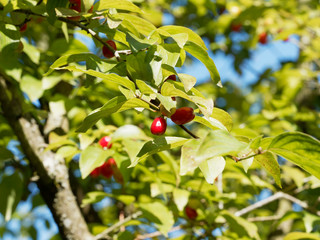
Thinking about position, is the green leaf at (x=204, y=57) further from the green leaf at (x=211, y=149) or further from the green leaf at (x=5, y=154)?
the green leaf at (x=5, y=154)

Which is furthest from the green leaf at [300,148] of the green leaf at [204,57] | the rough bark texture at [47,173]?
the rough bark texture at [47,173]

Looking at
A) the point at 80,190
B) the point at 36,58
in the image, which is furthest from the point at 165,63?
the point at 80,190

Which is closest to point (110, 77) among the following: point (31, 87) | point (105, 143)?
point (105, 143)

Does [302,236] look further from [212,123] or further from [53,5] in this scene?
[53,5]

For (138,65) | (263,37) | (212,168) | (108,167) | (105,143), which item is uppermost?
(138,65)

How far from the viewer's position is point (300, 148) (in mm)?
750

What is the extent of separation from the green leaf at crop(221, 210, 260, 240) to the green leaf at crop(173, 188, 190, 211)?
0.21m

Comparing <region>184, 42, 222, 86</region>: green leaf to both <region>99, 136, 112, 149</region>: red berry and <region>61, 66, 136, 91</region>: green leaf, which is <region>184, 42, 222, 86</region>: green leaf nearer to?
<region>61, 66, 136, 91</region>: green leaf

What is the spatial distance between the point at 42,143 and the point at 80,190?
21.4 inches

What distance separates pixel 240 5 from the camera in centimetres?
365

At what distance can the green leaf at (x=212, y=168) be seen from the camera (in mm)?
842

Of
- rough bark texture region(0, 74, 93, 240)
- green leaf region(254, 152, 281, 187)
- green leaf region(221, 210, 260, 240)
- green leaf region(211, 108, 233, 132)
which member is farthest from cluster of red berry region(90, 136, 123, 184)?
green leaf region(254, 152, 281, 187)

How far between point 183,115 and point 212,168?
132mm

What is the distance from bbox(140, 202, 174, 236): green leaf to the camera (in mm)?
1503
